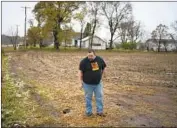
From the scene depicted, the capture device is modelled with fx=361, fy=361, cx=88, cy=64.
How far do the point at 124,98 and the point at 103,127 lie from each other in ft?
12.6

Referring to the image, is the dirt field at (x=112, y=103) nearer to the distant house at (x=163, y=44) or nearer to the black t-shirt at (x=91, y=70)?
the black t-shirt at (x=91, y=70)

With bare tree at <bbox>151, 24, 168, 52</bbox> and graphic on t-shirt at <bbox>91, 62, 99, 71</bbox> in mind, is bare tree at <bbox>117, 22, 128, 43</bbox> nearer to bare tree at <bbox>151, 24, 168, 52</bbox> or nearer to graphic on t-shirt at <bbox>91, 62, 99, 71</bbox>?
bare tree at <bbox>151, 24, 168, 52</bbox>

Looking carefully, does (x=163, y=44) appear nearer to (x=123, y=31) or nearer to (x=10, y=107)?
(x=123, y=31)

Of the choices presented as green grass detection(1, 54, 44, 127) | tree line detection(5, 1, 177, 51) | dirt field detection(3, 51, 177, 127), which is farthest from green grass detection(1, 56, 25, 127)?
tree line detection(5, 1, 177, 51)

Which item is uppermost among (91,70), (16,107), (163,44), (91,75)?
(91,70)

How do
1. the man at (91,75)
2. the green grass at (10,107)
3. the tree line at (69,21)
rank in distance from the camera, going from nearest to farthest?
the green grass at (10,107), the man at (91,75), the tree line at (69,21)

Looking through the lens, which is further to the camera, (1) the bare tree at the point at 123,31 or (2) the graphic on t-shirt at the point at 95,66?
(1) the bare tree at the point at 123,31

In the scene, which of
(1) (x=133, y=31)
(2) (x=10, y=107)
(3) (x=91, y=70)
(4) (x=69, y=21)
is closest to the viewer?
(3) (x=91, y=70)

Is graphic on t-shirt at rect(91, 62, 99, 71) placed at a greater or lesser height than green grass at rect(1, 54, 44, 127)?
greater

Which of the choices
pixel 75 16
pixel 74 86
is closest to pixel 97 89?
pixel 74 86

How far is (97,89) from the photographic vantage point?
29.8 ft

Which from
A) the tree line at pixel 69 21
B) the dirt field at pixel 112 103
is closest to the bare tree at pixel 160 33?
the tree line at pixel 69 21

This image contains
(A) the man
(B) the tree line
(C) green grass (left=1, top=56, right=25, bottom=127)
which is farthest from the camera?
(B) the tree line

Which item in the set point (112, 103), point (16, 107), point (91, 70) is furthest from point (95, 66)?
point (16, 107)
